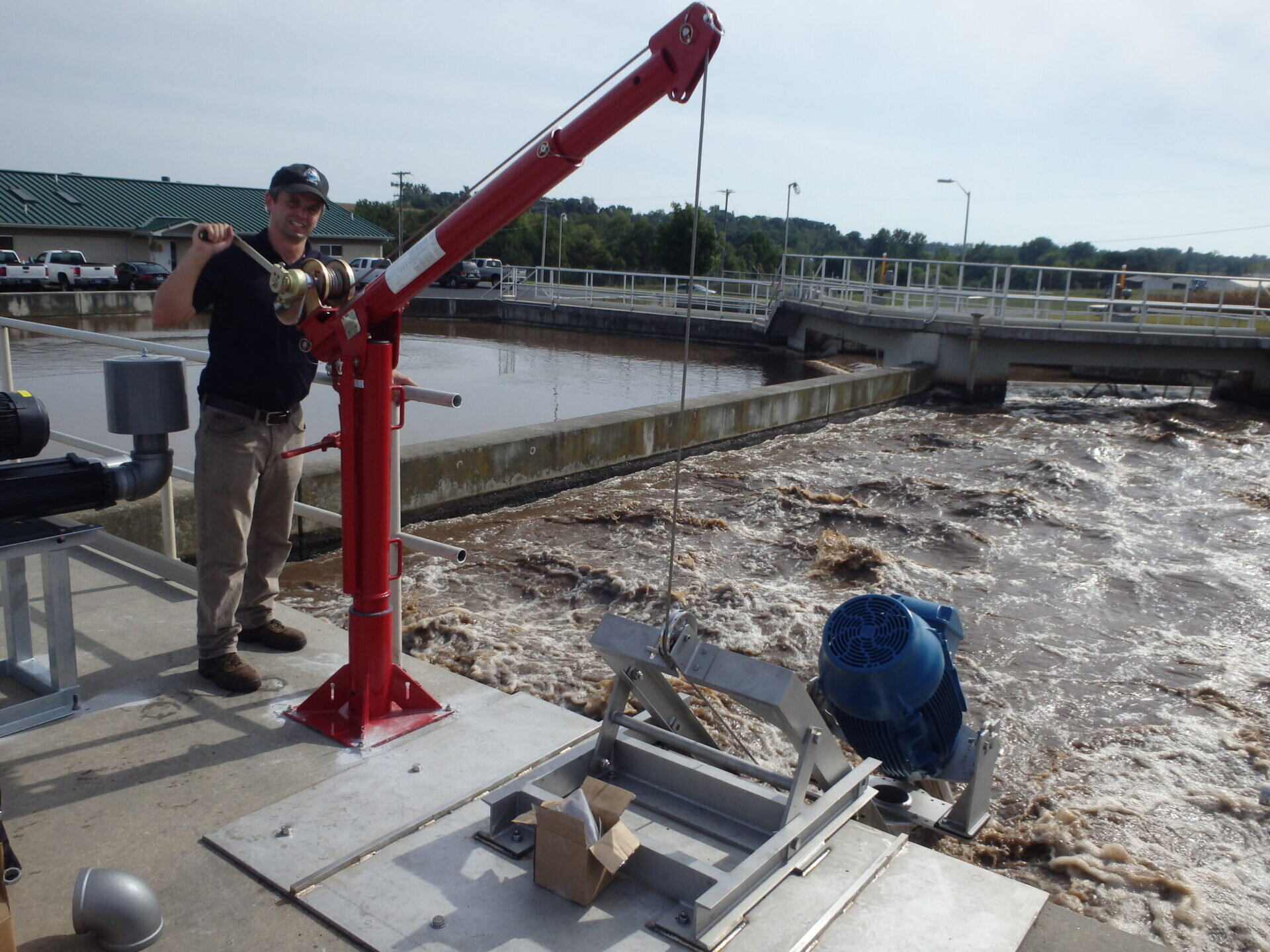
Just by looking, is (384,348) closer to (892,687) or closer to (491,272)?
(892,687)

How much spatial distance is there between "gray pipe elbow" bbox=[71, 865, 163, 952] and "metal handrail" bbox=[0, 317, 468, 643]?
1.34m

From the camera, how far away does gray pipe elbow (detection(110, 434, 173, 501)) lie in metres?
3.49

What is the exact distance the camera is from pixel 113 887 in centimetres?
229

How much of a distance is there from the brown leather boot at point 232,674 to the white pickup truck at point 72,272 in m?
37.7

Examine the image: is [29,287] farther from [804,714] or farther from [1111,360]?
[804,714]

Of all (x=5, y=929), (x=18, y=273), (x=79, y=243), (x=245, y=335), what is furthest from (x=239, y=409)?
(x=79, y=243)

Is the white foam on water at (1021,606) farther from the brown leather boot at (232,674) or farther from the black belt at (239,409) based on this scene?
the black belt at (239,409)

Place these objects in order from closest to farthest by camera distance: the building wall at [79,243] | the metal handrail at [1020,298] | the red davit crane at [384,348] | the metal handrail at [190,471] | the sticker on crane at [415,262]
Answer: the red davit crane at [384,348] < the sticker on crane at [415,262] < the metal handrail at [190,471] < the metal handrail at [1020,298] < the building wall at [79,243]

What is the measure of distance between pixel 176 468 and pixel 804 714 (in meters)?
3.45

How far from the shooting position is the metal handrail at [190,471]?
347cm

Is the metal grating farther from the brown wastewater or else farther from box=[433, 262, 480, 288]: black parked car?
box=[433, 262, 480, 288]: black parked car

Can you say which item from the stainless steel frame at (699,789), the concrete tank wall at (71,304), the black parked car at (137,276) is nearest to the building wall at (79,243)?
the black parked car at (137,276)

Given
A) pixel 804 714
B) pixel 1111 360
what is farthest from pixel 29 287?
pixel 804 714

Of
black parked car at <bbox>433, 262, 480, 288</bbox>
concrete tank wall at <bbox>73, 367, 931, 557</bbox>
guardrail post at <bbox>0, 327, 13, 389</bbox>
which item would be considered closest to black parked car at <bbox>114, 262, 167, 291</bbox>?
black parked car at <bbox>433, 262, 480, 288</bbox>
